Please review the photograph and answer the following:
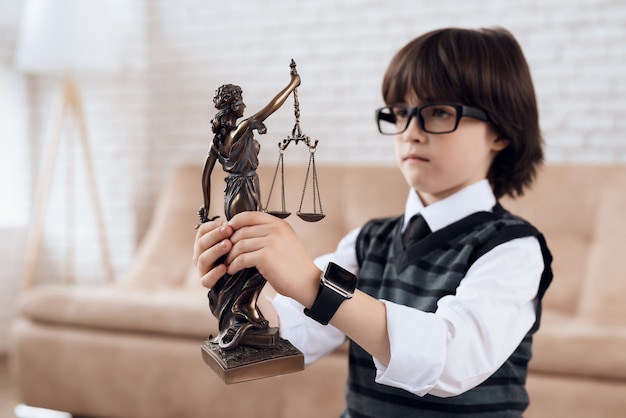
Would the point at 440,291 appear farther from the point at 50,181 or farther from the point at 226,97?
the point at 50,181

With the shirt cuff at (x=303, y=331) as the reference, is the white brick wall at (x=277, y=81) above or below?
above

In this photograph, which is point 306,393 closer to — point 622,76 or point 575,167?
point 575,167

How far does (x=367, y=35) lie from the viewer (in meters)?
2.94

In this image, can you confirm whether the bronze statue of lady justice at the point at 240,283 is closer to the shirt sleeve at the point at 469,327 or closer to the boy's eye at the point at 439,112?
the shirt sleeve at the point at 469,327

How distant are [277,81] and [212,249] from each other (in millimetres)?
2412

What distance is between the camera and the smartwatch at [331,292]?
0.73m

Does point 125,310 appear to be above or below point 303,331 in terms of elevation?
below

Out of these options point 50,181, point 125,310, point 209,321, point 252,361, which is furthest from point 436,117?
point 50,181

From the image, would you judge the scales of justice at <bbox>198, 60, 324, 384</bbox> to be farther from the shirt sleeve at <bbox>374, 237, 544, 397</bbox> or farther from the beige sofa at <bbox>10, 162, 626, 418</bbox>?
the beige sofa at <bbox>10, 162, 626, 418</bbox>

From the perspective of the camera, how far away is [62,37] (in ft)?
9.36

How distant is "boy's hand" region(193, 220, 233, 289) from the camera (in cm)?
73

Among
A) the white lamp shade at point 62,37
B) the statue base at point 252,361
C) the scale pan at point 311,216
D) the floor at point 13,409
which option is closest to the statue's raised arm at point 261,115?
the scale pan at point 311,216

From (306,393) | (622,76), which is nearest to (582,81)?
(622,76)

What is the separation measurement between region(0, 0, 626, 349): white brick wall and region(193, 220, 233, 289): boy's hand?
2.21 metres
